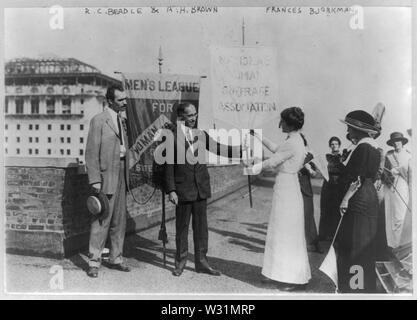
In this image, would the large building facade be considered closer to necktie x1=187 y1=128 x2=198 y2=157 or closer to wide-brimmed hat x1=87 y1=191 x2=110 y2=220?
wide-brimmed hat x1=87 y1=191 x2=110 y2=220

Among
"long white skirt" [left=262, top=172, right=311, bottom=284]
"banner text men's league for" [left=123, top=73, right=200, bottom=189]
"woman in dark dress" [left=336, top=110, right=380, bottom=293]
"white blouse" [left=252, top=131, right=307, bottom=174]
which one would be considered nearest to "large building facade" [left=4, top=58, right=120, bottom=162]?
"banner text men's league for" [left=123, top=73, right=200, bottom=189]

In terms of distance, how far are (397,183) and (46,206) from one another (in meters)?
3.83

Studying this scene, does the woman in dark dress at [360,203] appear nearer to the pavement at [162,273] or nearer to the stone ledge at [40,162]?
the pavement at [162,273]

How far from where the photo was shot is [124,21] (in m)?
4.73

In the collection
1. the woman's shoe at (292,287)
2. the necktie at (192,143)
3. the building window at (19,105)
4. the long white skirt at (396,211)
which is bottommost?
the woman's shoe at (292,287)

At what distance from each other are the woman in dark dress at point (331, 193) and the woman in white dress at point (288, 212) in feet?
2.29

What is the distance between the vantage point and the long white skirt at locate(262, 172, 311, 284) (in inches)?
162

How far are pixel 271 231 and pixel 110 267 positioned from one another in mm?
1779

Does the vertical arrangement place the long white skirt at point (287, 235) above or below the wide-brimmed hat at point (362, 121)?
below

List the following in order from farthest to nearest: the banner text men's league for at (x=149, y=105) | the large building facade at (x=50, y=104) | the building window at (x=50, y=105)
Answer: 1. the building window at (x=50, y=105)
2. the large building facade at (x=50, y=104)
3. the banner text men's league for at (x=149, y=105)

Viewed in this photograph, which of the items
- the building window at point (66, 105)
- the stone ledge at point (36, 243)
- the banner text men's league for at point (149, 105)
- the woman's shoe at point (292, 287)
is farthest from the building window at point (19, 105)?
the woman's shoe at point (292, 287)

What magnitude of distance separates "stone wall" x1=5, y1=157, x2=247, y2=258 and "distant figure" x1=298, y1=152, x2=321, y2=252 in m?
2.41

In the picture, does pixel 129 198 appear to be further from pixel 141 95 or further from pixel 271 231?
pixel 271 231

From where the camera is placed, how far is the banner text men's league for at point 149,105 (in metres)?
4.75
